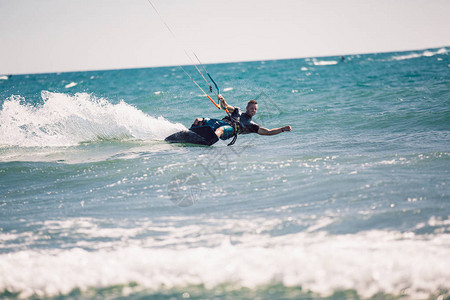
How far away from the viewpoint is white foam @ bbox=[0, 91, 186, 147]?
10.5 metres

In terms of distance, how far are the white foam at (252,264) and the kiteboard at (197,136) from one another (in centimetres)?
487

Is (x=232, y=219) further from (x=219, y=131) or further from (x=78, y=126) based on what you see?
(x=78, y=126)

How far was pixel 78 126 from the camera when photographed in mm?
10898

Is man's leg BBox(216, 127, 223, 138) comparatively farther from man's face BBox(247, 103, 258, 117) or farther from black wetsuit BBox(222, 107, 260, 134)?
man's face BBox(247, 103, 258, 117)

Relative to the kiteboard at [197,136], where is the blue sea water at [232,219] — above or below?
below

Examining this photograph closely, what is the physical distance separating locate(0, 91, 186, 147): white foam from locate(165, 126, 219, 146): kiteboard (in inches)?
45.4

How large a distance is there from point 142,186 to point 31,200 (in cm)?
160

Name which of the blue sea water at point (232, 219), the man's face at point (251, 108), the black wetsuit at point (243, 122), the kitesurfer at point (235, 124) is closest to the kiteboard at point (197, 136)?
the kitesurfer at point (235, 124)

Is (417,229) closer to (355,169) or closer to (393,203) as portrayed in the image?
(393,203)

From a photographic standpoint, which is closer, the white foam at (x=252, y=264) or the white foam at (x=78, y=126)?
the white foam at (x=252, y=264)

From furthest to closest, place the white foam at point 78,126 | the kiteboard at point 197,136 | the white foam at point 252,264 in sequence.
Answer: the white foam at point 78,126 → the kiteboard at point 197,136 → the white foam at point 252,264

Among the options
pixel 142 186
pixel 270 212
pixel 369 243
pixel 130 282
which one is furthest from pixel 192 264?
pixel 142 186

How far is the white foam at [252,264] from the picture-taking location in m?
3.37

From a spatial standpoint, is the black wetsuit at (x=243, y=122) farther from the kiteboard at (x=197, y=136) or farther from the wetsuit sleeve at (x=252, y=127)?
the kiteboard at (x=197, y=136)
